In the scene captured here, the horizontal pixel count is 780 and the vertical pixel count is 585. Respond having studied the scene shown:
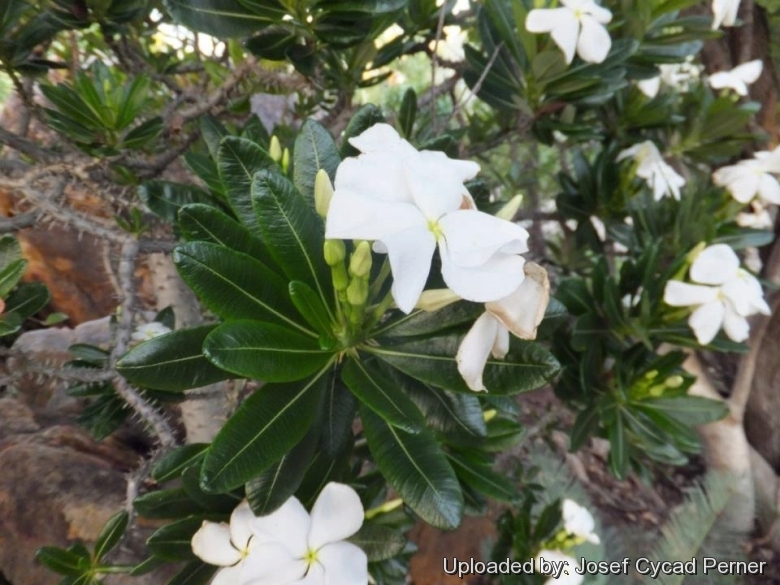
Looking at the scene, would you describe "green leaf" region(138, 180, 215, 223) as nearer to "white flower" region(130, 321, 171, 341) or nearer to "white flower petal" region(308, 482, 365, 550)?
"white flower" region(130, 321, 171, 341)

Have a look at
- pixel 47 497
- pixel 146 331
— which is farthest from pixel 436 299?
pixel 47 497

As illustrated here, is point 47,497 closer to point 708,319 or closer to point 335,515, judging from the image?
point 335,515

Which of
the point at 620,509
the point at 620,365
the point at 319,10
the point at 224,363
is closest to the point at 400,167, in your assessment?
the point at 224,363

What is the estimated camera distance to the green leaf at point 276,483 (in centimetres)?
65

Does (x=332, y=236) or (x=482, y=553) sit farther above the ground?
(x=332, y=236)

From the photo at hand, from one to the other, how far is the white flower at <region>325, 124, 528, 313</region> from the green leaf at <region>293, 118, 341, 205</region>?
0.65ft

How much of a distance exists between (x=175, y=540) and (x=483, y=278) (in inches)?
24.0

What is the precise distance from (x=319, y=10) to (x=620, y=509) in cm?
235

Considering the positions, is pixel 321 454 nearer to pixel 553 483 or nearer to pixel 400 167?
pixel 400 167

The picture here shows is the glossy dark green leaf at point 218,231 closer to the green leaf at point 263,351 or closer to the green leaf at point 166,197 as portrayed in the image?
the green leaf at point 263,351

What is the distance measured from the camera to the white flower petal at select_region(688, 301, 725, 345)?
1.12 meters

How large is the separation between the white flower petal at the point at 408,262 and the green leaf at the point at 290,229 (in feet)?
0.61

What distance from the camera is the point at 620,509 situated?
231 centimetres

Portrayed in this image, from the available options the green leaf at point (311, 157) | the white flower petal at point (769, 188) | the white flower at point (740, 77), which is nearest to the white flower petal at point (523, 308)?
the green leaf at point (311, 157)
